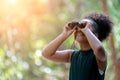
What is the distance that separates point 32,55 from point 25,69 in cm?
22

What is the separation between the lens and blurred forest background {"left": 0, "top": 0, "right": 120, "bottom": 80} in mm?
4074

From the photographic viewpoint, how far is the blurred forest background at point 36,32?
160 inches

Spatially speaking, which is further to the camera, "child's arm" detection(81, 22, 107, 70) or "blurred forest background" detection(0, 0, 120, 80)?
"blurred forest background" detection(0, 0, 120, 80)

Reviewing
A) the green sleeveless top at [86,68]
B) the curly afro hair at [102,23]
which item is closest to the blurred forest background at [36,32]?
the curly afro hair at [102,23]

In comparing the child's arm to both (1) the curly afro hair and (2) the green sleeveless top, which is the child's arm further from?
(1) the curly afro hair

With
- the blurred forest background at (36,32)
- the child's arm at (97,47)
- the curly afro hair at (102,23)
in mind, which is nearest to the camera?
the child's arm at (97,47)

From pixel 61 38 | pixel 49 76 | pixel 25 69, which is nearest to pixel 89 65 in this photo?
pixel 61 38

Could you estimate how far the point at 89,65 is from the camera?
2143mm

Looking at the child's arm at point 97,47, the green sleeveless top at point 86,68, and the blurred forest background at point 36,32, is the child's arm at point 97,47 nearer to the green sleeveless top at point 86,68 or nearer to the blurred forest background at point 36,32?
the green sleeveless top at point 86,68

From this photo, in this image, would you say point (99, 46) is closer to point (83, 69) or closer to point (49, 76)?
point (83, 69)

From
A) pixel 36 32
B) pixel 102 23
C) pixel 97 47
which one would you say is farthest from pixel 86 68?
pixel 36 32

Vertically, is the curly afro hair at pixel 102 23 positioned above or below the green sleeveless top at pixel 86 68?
above

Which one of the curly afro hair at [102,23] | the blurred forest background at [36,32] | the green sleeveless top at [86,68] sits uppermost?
the blurred forest background at [36,32]

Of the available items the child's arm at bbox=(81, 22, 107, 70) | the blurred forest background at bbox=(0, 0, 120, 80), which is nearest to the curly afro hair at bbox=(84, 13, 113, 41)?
the child's arm at bbox=(81, 22, 107, 70)
